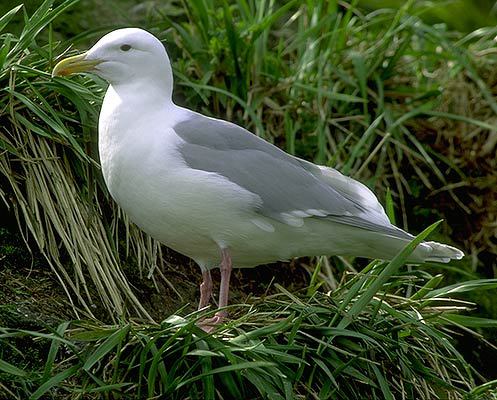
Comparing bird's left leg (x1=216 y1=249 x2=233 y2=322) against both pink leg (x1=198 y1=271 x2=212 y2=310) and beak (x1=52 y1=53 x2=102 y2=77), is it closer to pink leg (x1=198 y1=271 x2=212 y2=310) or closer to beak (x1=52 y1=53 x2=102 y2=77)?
pink leg (x1=198 y1=271 x2=212 y2=310)

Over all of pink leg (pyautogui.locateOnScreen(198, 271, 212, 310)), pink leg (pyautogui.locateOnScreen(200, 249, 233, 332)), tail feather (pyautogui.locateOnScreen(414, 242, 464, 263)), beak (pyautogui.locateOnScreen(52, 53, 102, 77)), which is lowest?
pink leg (pyautogui.locateOnScreen(198, 271, 212, 310))

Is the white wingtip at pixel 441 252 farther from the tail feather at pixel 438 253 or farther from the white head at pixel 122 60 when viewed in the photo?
the white head at pixel 122 60

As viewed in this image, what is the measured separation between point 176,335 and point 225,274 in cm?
53

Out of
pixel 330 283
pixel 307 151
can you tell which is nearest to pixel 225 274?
pixel 330 283

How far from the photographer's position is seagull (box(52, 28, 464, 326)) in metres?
3.52

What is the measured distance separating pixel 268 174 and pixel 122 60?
0.67 m

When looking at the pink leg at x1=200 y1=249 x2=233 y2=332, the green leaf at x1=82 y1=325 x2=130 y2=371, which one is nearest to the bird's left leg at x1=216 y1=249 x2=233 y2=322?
the pink leg at x1=200 y1=249 x2=233 y2=332

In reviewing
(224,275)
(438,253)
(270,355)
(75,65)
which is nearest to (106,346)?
(270,355)

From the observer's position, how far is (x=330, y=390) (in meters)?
3.46

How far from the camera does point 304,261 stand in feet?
15.7

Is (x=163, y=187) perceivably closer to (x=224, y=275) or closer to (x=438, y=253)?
(x=224, y=275)

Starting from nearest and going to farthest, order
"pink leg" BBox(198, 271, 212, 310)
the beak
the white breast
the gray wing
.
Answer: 1. the white breast
2. the gray wing
3. the beak
4. "pink leg" BBox(198, 271, 212, 310)

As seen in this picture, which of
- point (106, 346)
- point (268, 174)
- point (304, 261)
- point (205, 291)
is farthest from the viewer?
point (304, 261)

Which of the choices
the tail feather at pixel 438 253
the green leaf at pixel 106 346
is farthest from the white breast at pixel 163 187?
the tail feather at pixel 438 253
